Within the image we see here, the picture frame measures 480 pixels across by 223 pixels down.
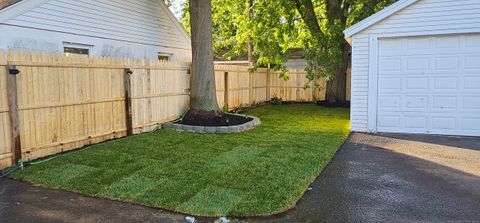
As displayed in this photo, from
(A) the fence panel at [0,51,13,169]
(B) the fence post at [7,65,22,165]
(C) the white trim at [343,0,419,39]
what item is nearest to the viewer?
(A) the fence panel at [0,51,13,169]

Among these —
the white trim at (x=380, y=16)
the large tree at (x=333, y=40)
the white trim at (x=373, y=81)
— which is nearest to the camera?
the white trim at (x=380, y=16)

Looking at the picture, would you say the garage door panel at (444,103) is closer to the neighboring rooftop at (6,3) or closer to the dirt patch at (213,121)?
the dirt patch at (213,121)

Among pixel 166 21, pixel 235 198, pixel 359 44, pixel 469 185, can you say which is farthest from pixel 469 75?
pixel 166 21

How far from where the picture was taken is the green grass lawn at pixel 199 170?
15.0 ft

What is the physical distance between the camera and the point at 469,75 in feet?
29.3

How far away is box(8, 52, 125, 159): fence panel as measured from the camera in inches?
249

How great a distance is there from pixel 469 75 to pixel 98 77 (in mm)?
8843

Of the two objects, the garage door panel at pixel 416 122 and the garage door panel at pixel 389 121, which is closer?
the garage door panel at pixel 416 122

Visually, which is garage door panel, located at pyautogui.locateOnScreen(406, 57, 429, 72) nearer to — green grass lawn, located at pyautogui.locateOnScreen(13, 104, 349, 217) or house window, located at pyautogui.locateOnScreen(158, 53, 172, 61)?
green grass lawn, located at pyautogui.locateOnScreen(13, 104, 349, 217)

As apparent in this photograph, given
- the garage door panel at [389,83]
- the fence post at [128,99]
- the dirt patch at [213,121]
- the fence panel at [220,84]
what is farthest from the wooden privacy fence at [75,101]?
the garage door panel at [389,83]

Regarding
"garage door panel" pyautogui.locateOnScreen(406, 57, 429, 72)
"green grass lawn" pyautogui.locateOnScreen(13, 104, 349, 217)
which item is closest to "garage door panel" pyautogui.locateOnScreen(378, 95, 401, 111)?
"garage door panel" pyautogui.locateOnScreen(406, 57, 429, 72)

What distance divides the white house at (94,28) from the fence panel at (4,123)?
115 inches

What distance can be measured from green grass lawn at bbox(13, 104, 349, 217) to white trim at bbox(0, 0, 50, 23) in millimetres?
3807

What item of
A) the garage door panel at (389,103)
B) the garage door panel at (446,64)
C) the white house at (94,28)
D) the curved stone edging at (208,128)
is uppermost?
the white house at (94,28)
